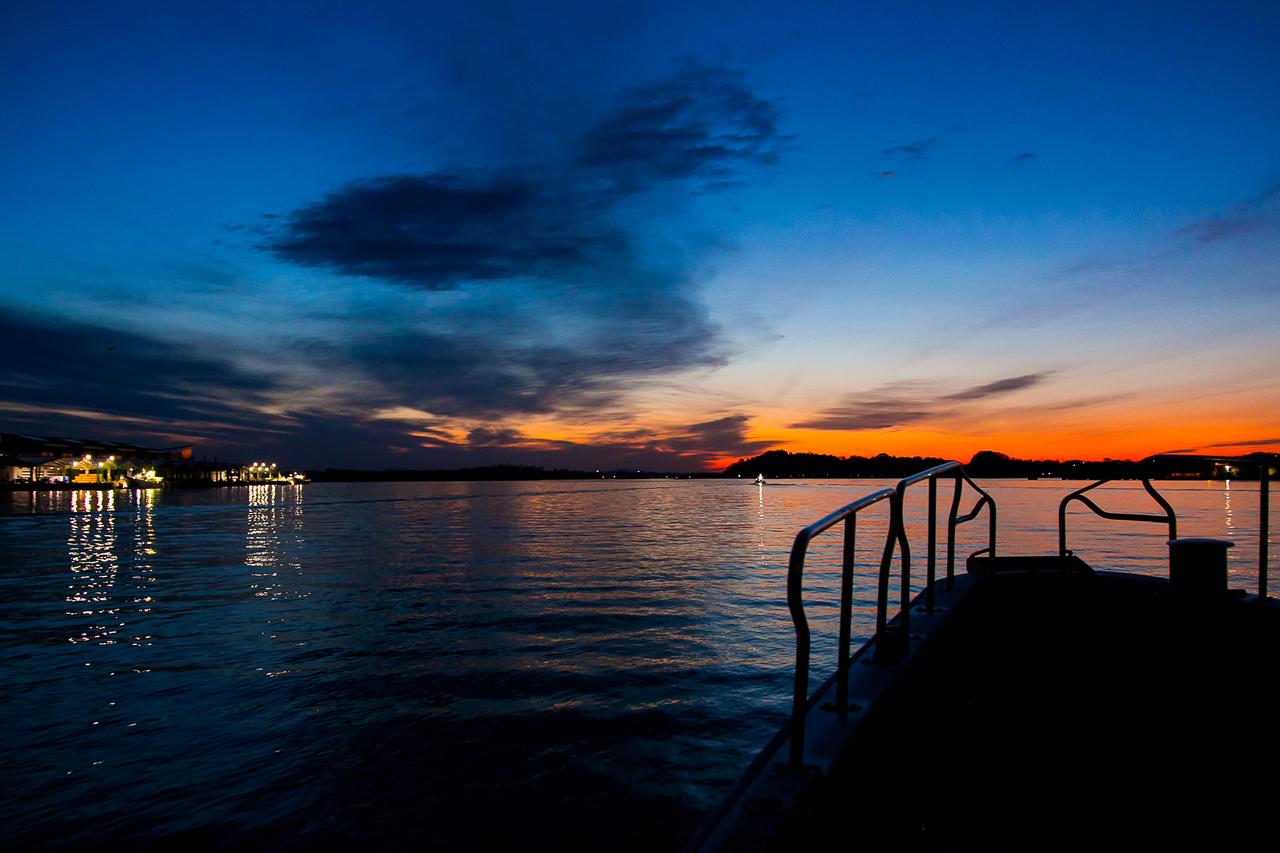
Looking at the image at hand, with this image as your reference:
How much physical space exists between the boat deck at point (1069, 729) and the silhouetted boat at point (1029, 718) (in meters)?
0.01

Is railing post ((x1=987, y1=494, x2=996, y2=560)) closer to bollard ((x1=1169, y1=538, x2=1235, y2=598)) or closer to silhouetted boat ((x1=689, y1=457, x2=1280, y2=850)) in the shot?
silhouetted boat ((x1=689, y1=457, x2=1280, y2=850))

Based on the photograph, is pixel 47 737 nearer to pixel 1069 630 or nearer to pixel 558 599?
pixel 558 599

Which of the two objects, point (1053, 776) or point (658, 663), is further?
point (658, 663)

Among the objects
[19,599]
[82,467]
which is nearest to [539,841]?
[19,599]

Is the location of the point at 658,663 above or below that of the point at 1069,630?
below

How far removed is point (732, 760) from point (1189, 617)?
307 cm

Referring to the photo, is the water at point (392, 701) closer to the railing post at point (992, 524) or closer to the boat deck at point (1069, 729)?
the boat deck at point (1069, 729)

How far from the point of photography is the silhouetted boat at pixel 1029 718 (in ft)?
7.62

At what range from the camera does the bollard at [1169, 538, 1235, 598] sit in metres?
4.32

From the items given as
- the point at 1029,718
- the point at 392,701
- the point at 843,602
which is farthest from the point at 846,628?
the point at 392,701

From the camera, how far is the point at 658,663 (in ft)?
24.2

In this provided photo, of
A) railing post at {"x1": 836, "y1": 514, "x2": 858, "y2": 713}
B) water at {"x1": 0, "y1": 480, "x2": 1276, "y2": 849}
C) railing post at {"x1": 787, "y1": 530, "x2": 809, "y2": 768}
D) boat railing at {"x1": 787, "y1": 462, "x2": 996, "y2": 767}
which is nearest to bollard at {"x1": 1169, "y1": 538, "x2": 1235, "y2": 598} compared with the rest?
boat railing at {"x1": 787, "y1": 462, "x2": 996, "y2": 767}

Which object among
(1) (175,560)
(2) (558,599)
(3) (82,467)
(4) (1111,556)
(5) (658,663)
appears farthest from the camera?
(3) (82,467)

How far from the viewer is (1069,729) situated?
4.42 metres
